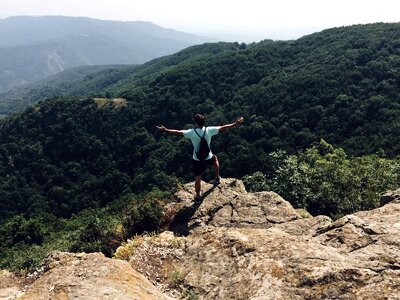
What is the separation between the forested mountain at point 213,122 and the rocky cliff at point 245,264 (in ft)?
143

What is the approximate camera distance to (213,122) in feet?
290

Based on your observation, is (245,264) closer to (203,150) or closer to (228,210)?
(228,210)

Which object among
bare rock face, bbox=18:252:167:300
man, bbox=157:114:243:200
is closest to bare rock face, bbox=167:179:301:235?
man, bbox=157:114:243:200

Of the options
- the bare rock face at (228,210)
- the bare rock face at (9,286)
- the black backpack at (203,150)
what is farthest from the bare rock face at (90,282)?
the black backpack at (203,150)

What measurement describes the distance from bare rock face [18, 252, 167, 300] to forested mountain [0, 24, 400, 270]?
155 ft

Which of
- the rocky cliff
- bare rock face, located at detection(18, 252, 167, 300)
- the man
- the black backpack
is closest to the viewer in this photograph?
bare rock face, located at detection(18, 252, 167, 300)

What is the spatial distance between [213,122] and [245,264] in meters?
81.1

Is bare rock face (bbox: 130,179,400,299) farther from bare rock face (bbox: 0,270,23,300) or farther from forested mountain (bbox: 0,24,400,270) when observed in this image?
forested mountain (bbox: 0,24,400,270)

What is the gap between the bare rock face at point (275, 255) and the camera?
6363mm

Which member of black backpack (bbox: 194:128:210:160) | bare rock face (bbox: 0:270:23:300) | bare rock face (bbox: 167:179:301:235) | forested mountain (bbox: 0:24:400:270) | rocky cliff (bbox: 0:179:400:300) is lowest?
forested mountain (bbox: 0:24:400:270)

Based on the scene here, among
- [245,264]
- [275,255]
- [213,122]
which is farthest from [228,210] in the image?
[213,122]

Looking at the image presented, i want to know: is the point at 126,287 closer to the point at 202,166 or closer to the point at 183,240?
the point at 183,240

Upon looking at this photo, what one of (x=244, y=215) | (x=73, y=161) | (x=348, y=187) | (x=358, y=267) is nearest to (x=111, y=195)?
(x=73, y=161)

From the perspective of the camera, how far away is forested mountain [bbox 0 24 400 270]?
6725cm
